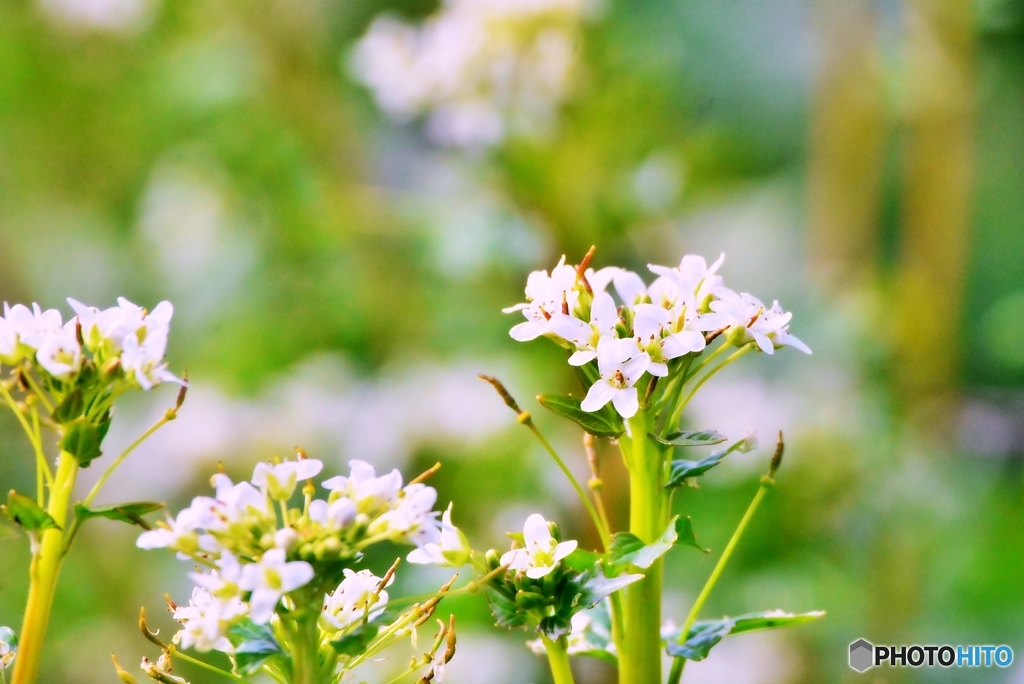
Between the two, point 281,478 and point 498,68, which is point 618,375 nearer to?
point 281,478

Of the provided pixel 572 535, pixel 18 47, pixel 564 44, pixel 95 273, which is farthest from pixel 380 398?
pixel 18 47

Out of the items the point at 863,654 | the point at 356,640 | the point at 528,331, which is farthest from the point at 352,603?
the point at 863,654

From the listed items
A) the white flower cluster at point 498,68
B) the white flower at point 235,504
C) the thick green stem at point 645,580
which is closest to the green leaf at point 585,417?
the thick green stem at point 645,580

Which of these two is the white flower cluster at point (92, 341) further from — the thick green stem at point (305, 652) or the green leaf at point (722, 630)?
the green leaf at point (722, 630)

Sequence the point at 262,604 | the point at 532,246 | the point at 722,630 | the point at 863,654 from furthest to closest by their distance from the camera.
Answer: the point at 532,246 < the point at 863,654 < the point at 722,630 < the point at 262,604

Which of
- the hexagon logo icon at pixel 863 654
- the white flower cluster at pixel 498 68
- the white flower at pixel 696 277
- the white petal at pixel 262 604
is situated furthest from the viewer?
the white flower cluster at pixel 498 68

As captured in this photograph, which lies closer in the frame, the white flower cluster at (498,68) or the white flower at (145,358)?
the white flower at (145,358)
